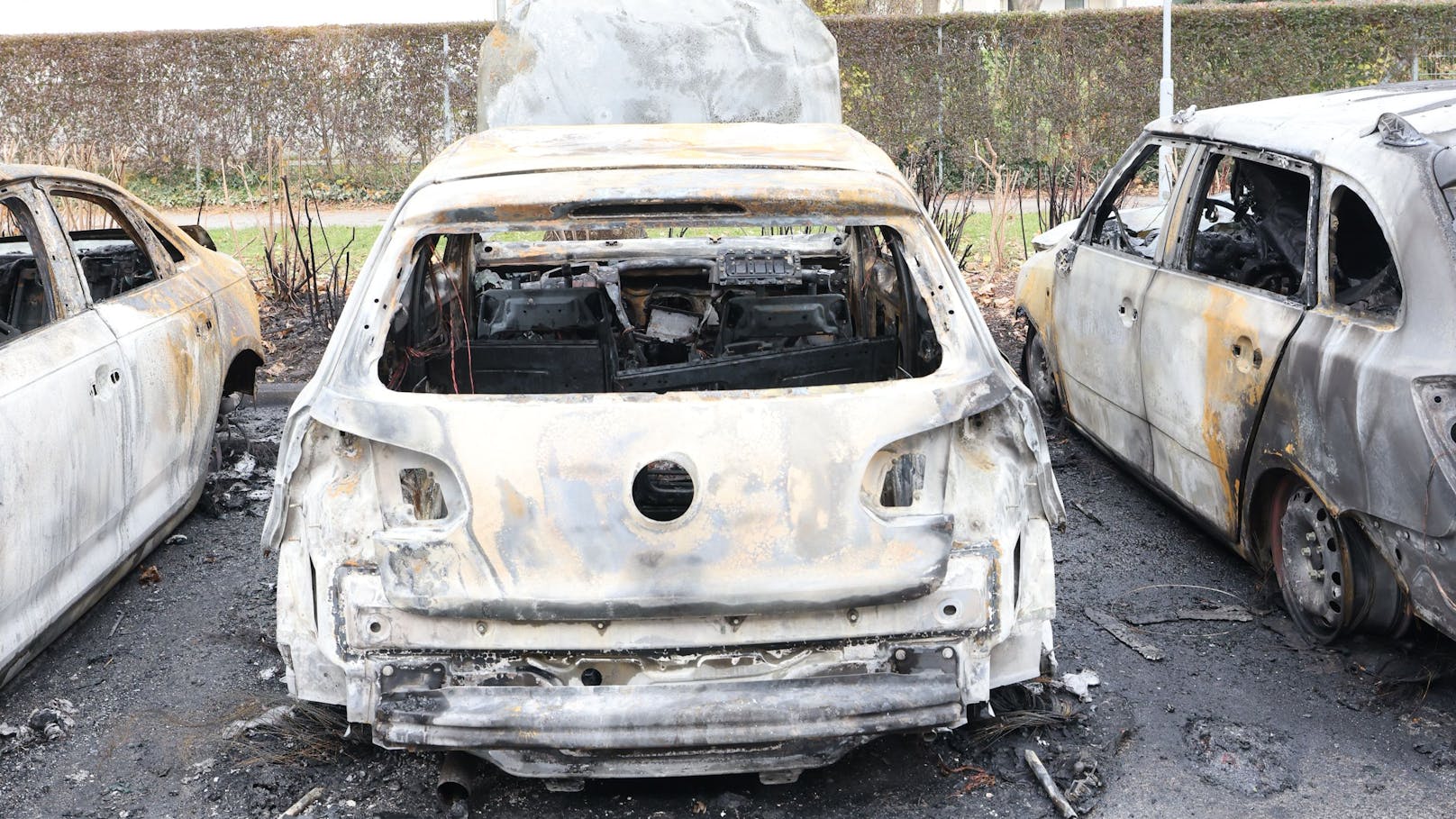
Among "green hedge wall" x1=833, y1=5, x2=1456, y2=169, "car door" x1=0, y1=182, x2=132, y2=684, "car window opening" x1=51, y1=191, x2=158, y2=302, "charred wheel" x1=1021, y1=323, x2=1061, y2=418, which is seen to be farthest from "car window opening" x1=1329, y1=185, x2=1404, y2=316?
"green hedge wall" x1=833, y1=5, x2=1456, y2=169

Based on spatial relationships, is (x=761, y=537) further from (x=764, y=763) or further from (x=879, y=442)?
(x=764, y=763)

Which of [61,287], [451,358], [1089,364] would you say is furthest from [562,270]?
[1089,364]

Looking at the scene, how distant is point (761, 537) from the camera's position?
303 cm

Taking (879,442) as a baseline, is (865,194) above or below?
above

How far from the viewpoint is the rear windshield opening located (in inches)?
161

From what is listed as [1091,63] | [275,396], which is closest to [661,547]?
[275,396]

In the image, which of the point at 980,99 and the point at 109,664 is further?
the point at 980,99

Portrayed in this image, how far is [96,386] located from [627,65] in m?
5.24

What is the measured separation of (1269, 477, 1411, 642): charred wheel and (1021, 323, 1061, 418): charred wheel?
2.23 m

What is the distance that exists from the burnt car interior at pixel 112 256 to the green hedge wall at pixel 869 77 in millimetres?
10084

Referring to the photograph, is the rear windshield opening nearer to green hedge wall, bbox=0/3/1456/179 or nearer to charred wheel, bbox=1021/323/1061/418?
charred wheel, bbox=1021/323/1061/418

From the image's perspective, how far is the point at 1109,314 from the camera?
17.8ft

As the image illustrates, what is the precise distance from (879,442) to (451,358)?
1.76 m

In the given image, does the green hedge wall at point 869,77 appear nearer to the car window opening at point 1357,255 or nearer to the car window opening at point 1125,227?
the car window opening at point 1125,227
